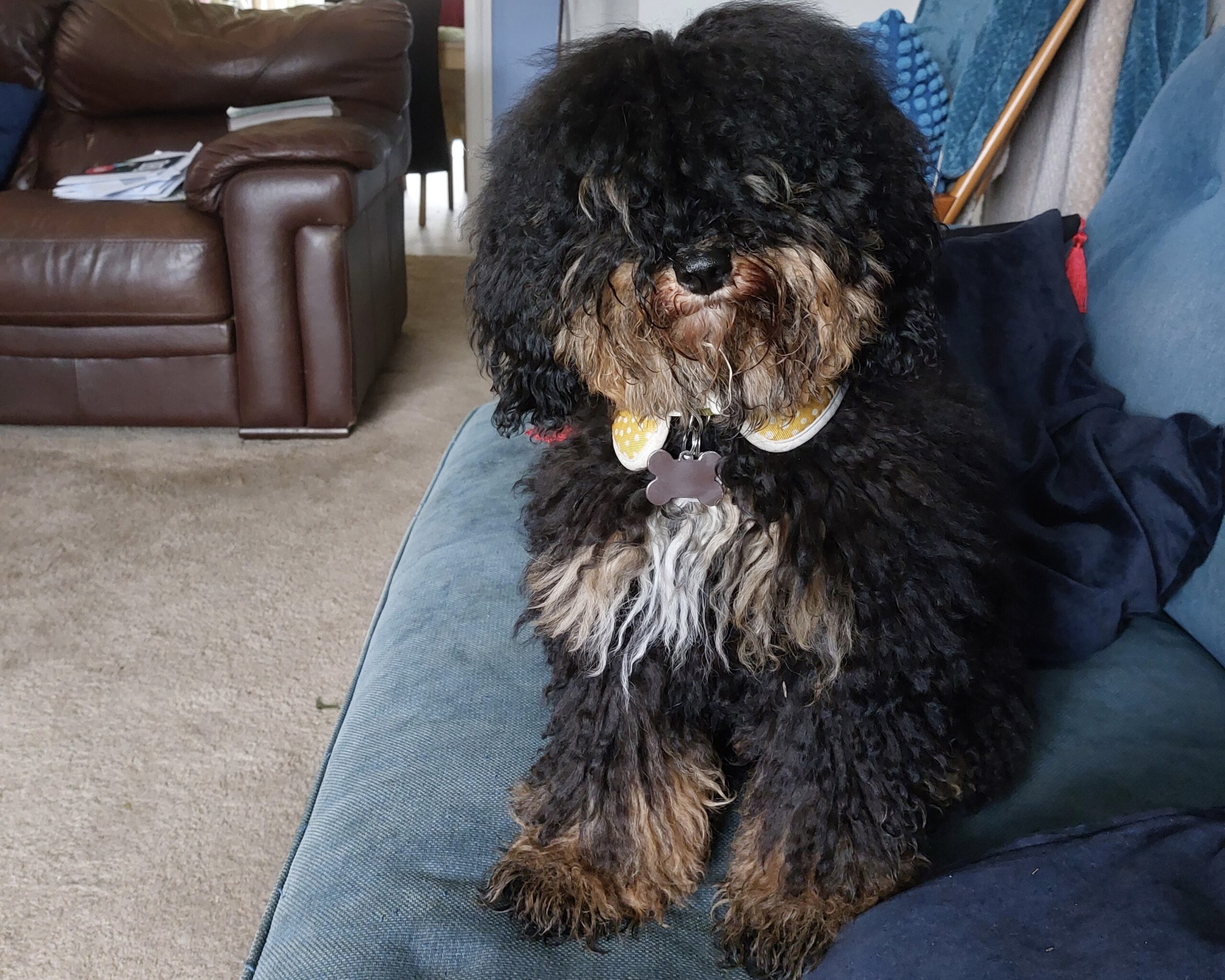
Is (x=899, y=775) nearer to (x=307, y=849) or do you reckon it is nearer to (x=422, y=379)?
(x=307, y=849)

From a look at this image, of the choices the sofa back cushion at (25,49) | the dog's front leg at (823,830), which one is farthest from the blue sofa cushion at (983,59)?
the sofa back cushion at (25,49)

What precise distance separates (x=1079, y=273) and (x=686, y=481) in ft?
3.15

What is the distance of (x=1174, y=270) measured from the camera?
1.50 meters

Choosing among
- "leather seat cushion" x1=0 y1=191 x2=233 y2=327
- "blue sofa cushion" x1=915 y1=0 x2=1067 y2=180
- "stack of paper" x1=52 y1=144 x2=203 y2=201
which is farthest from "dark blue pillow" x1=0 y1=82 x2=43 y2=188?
"blue sofa cushion" x1=915 y1=0 x2=1067 y2=180

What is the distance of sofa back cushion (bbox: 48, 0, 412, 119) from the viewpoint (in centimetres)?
367

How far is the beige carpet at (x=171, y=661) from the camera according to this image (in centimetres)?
170

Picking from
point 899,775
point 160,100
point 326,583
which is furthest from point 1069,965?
point 160,100

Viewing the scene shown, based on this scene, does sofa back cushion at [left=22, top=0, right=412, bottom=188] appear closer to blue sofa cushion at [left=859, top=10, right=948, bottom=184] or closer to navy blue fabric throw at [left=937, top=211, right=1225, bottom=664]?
blue sofa cushion at [left=859, top=10, right=948, bottom=184]

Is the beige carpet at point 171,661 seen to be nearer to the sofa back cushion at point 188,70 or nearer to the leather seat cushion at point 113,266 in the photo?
the leather seat cushion at point 113,266

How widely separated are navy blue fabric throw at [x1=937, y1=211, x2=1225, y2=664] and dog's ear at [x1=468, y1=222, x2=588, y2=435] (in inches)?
23.9

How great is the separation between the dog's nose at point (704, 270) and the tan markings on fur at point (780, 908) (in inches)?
22.5

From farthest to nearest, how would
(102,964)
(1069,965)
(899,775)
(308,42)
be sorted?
1. (308,42)
2. (102,964)
3. (899,775)
4. (1069,965)

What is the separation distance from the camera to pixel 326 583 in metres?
2.56

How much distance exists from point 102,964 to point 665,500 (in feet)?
3.88
